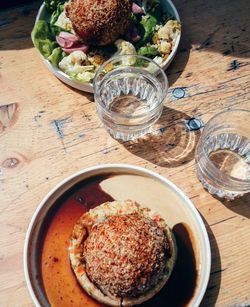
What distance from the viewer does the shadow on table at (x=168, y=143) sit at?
2.05m

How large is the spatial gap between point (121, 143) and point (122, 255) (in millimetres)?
597

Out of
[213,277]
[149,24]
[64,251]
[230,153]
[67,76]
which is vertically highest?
[149,24]

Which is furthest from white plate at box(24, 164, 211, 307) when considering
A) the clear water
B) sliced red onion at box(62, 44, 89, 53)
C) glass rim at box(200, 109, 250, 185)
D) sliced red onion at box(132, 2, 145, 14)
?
sliced red onion at box(132, 2, 145, 14)

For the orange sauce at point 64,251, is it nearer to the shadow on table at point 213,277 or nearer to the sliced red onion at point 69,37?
the shadow on table at point 213,277

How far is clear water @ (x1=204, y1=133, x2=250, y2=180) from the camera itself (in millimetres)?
2018

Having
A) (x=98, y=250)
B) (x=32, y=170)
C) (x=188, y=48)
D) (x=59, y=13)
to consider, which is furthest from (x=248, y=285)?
(x=59, y=13)

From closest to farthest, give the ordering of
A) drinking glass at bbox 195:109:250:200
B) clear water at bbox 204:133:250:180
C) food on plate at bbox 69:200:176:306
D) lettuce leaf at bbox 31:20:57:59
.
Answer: food on plate at bbox 69:200:176:306 → drinking glass at bbox 195:109:250:200 → clear water at bbox 204:133:250:180 → lettuce leaf at bbox 31:20:57:59

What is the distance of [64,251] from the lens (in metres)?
1.78

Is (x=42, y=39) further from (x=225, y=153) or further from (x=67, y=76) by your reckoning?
(x=225, y=153)

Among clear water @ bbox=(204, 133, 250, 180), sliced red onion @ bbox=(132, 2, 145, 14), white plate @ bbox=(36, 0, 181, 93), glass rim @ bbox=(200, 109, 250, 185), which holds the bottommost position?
clear water @ bbox=(204, 133, 250, 180)

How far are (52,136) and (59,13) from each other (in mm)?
610

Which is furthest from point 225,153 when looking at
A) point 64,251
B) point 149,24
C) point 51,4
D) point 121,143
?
point 51,4

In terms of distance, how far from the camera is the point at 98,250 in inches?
65.2

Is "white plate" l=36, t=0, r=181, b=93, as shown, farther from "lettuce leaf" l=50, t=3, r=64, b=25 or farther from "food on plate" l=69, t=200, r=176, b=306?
"food on plate" l=69, t=200, r=176, b=306
